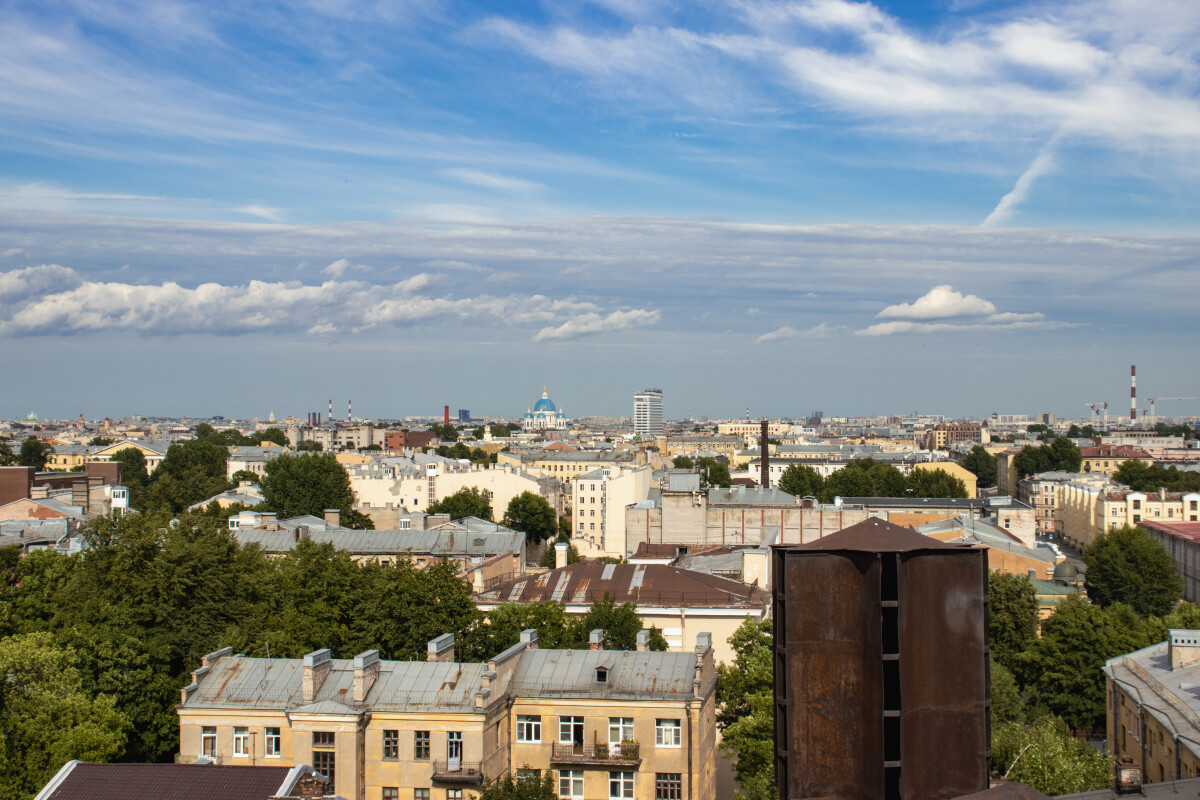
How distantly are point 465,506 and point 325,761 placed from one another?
71547 millimetres

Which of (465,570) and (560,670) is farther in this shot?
(465,570)

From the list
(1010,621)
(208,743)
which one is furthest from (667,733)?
(1010,621)

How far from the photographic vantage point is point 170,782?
21938mm

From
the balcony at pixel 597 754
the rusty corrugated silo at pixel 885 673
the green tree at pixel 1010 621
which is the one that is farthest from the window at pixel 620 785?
the green tree at pixel 1010 621

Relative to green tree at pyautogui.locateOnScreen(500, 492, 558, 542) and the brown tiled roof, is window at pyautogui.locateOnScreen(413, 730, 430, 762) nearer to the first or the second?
the brown tiled roof

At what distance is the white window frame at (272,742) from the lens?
89.2ft

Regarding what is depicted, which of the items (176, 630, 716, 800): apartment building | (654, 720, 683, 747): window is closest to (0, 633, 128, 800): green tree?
(176, 630, 716, 800): apartment building

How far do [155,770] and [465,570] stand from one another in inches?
1301

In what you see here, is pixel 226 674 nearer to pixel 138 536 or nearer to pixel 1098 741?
pixel 138 536

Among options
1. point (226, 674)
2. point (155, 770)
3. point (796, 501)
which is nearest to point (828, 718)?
point (155, 770)

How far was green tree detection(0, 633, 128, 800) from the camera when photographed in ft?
86.7

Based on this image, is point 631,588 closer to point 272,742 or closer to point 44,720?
point 272,742

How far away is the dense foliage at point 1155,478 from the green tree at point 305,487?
86.0 metres

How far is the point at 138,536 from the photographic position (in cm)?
3931
